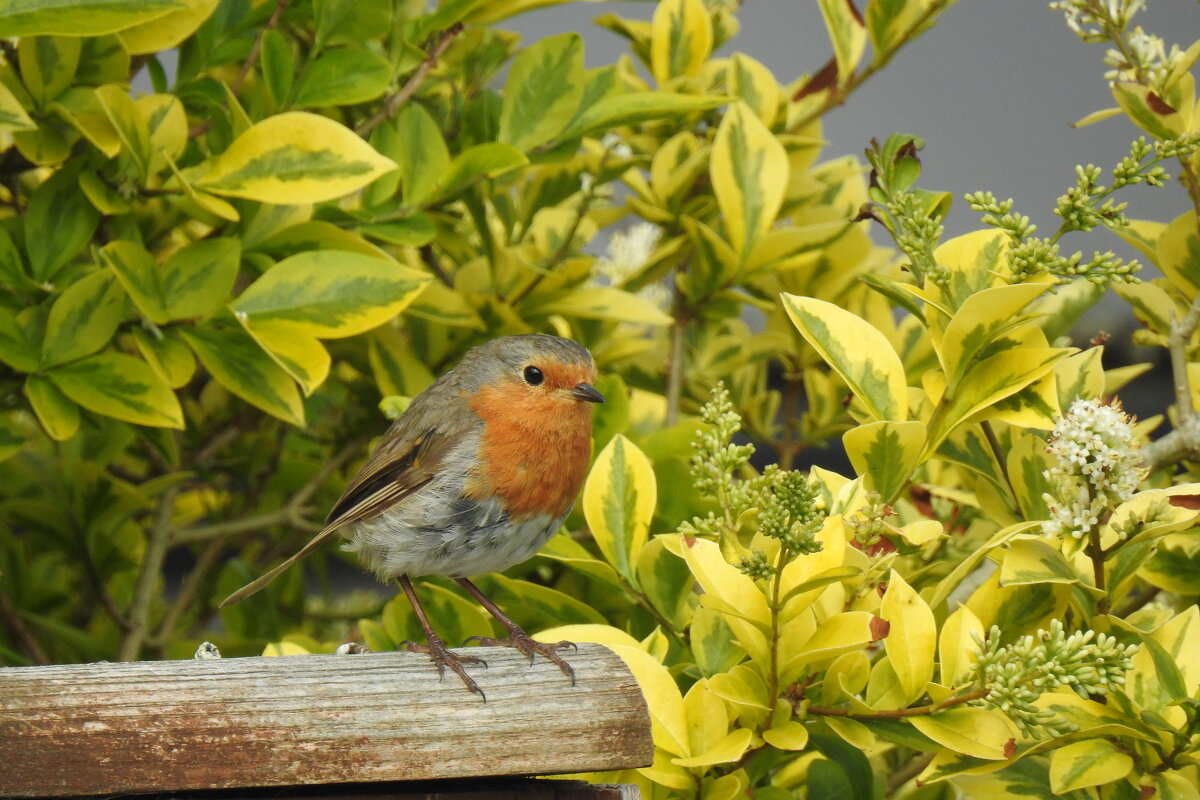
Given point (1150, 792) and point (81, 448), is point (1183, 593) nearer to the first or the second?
point (1150, 792)

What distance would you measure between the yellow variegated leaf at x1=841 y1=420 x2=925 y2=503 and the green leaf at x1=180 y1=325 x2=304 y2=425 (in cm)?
84

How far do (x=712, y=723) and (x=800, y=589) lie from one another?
0.79 ft

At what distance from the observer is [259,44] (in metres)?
2.08

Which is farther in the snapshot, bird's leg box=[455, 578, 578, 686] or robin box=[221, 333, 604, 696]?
robin box=[221, 333, 604, 696]

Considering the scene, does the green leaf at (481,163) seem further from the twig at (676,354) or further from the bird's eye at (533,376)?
the twig at (676,354)

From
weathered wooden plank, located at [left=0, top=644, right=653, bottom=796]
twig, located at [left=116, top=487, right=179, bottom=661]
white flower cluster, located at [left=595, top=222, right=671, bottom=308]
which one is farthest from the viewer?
white flower cluster, located at [left=595, top=222, right=671, bottom=308]

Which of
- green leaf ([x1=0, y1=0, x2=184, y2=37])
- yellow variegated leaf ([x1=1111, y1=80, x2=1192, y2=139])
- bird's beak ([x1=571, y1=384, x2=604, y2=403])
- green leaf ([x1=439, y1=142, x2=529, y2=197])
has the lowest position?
bird's beak ([x1=571, y1=384, x2=604, y2=403])

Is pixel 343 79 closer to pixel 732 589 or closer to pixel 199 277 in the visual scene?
pixel 199 277

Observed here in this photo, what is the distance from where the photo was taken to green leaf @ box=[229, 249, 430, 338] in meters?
1.85

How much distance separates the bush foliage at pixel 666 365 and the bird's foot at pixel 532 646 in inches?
2.4

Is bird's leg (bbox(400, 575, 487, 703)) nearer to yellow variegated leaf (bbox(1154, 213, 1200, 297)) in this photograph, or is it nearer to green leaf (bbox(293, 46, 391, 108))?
green leaf (bbox(293, 46, 391, 108))

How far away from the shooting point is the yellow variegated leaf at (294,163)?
180 centimetres

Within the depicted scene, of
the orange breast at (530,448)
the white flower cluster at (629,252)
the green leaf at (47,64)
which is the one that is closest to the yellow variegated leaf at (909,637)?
the orange breast at (530,448)

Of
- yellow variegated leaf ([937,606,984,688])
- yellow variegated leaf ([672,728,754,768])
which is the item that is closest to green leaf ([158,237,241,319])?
yellow variegated leaf ([672,728,754,768])
